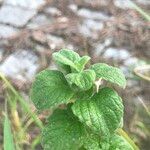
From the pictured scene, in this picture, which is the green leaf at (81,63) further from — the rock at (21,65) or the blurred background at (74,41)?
the rock at (21,65)

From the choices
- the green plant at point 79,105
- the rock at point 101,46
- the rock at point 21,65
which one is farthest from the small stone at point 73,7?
the green plant at point 79,105

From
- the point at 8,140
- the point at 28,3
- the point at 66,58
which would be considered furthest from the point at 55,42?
the point at 66,58

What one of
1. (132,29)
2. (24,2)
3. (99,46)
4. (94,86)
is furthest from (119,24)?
(94,86)

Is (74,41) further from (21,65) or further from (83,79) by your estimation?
(83,79)

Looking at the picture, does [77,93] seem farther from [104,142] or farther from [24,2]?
[24,2]

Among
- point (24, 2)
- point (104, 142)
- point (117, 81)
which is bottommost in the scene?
point (24, 2)

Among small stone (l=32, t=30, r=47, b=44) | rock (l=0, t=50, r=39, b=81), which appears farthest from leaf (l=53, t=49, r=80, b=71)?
small stone (l=32, t=30, r=47, b=44)
